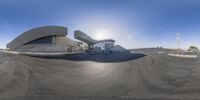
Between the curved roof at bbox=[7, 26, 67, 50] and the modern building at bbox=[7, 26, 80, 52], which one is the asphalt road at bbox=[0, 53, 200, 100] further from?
the curved roof at bbox=[7, 26, 67, 50]

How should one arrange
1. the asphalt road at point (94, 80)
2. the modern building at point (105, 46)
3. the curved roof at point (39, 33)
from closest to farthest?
1. the asphalt road at point (94, 80)
2. the modern building at point (105, 46)
3. the curved roof at point (39, 33)

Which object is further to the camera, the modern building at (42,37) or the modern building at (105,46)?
the modern building at (42,37)

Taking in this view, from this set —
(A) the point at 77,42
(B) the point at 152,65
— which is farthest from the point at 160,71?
(A) the point at 77,42

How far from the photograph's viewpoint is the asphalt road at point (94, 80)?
4555 mm

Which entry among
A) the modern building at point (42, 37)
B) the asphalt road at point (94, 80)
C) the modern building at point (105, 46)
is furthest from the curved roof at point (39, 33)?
the asphalt road at point (94, 80)

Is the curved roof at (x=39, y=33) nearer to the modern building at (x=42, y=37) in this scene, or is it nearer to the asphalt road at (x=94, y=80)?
the modern building at (x=42, y=37)

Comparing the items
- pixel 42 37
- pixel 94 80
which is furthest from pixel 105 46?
pixel 42 37

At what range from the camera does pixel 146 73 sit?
506 centimetres

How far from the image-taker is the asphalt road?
4.55 metres

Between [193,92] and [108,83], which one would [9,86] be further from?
[193,92]

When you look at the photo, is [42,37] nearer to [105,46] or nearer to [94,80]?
[105,46]

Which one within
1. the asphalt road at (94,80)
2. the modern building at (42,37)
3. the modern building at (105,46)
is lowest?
the asphalt road at (94,80)

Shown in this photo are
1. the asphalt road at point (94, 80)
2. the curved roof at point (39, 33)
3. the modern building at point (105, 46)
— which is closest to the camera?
the asphalt road at point (94, 80)

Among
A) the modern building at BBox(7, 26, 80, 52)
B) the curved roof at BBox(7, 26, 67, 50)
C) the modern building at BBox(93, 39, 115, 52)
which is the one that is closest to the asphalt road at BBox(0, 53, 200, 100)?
the modern building at BBox(93, 39, 115, 52)
